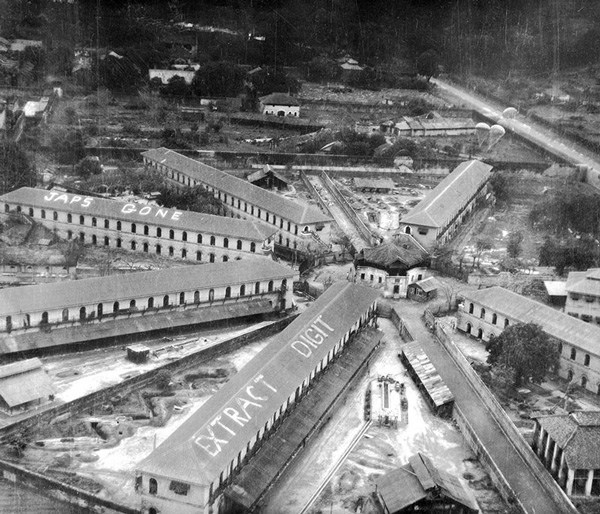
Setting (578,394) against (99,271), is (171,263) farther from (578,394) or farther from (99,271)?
(578,394)

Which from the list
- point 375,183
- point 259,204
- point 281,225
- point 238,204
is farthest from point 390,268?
point 375,183

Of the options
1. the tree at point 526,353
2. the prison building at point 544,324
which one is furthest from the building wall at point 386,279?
the tree at point 526,353

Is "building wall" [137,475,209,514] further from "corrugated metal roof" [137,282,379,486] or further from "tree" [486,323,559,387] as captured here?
"tree" [486,323,559,387]

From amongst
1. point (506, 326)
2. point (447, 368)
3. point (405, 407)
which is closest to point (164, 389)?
point (405, 407)

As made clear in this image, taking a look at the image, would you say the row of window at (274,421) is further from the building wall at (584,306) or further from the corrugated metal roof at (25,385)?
the building wall at (584,306)

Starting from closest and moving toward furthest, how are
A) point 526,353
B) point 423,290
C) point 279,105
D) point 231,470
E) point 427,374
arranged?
point 231,470
point 526,353
point 427,374
point 423,290
point 279,105

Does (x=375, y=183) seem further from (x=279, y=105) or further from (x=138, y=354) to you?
(x=138, y=354)

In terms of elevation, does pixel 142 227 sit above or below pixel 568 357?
above
